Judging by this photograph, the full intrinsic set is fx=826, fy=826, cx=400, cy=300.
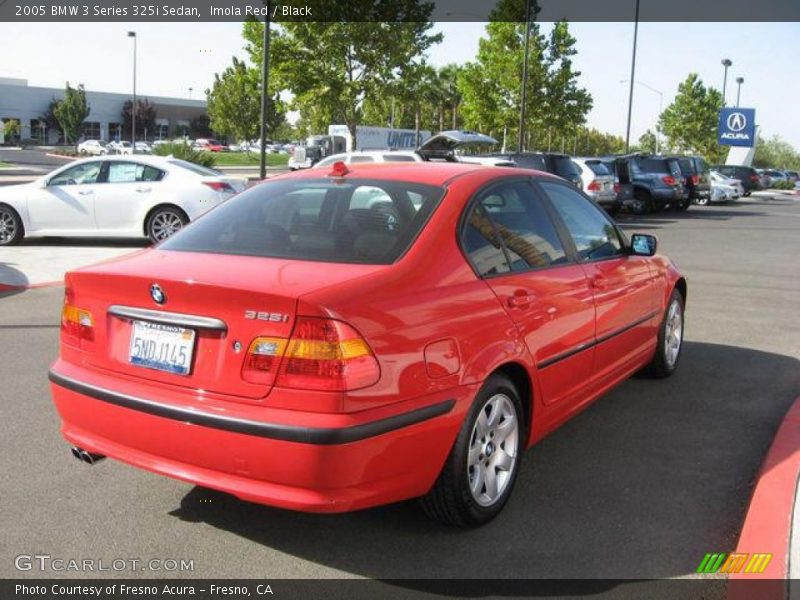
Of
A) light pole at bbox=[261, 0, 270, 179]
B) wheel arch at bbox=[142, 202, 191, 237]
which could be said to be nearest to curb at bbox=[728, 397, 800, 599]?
wheel arch at bbox=[142, 202, 191, 237]

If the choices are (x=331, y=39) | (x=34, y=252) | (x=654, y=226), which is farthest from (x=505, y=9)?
(x=34, y=252)

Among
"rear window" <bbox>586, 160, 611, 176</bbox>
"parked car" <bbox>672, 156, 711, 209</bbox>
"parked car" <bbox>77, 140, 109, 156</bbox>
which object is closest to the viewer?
"rear window" <bbox>586, 160, 611, 176</bbox>

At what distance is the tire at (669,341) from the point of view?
600cm

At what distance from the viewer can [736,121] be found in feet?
182

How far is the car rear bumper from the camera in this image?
118 inches

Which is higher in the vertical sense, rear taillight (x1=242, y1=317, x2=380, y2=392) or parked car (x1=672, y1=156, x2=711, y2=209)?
parked car (x1=672, y1=156, x2=711, y2=209)

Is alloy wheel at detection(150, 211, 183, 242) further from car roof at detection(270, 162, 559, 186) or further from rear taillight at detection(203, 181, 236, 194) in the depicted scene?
car roof at detection(270, 162, 559, 186)

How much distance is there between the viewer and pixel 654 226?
22109 millimetres

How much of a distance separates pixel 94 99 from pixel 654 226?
88261 mm

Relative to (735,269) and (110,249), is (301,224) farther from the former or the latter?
(735,269)

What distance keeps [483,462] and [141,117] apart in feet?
321

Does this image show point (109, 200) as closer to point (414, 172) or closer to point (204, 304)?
point (414, 172)

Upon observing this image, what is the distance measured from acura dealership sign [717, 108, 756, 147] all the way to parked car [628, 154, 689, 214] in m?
31.3

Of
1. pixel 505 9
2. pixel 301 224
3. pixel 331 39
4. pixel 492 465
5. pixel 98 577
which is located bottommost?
pixel 98 577
